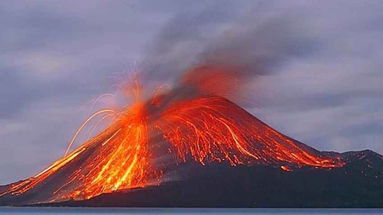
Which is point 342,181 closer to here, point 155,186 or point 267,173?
point 267,173

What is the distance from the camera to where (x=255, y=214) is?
98.2 metres

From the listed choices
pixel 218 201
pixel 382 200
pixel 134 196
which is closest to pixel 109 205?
pixel 134 196

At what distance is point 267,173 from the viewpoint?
128625 mm

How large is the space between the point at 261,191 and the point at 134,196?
17.1m

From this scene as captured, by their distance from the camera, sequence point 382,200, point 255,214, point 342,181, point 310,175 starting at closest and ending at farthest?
point 255,214, point 382,200, point 342,181, point 310,175

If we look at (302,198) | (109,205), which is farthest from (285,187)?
(109,205)

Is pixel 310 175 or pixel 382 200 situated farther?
pixel 310 175

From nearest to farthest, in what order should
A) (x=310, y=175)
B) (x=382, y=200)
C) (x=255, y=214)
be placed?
(x=255, y=214) → (x=382, y=200) → (x=310, y=175)

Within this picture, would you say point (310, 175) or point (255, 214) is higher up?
point (310, 175)

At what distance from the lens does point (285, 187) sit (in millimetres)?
128625

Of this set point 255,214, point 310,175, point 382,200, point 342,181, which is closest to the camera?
point 255,214

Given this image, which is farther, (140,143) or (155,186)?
(140,143)

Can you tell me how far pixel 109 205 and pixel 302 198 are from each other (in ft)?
83.1

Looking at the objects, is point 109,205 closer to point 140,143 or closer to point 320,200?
point 140,143
